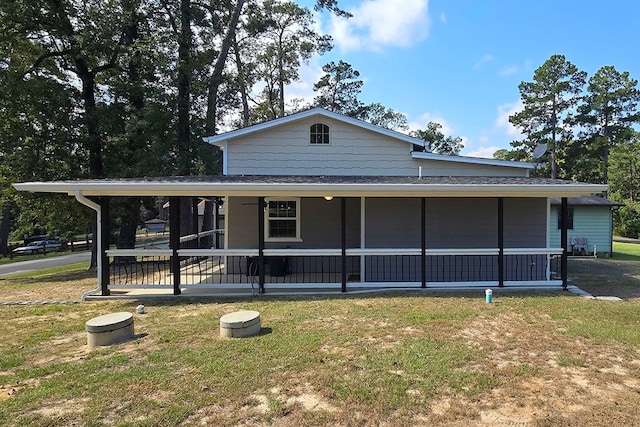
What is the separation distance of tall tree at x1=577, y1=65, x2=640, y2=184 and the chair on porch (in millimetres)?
20798

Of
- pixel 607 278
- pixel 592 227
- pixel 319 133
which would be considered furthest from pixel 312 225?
pixel 592 227

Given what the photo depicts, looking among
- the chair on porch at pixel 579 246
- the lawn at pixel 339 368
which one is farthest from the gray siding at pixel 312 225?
the chair on porch at pixel 579 246

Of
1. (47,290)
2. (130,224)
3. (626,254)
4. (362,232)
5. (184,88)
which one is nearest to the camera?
(362,232)

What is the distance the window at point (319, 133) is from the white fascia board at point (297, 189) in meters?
3.50

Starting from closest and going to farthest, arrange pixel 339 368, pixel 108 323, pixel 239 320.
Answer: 1. pixel 339 368
2. pixel 108 323
3. pixel 239 320

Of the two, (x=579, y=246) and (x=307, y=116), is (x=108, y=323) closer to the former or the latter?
(x=307, y=116)

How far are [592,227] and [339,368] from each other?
63.9 feet

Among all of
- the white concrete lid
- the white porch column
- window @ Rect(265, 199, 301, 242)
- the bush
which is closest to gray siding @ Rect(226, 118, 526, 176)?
window @ Rect(265, 199, 301, 242)

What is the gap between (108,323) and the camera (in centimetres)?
527

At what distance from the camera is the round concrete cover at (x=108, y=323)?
5184 mm

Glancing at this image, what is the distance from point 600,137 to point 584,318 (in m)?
35.3

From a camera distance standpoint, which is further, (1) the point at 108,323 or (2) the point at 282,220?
(2) the point at 282,220

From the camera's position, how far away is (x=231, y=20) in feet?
61.0

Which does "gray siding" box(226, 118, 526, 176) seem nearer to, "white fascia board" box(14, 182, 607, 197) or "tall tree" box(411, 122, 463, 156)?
"white fascia board" box(14, 182, 607, 197)
